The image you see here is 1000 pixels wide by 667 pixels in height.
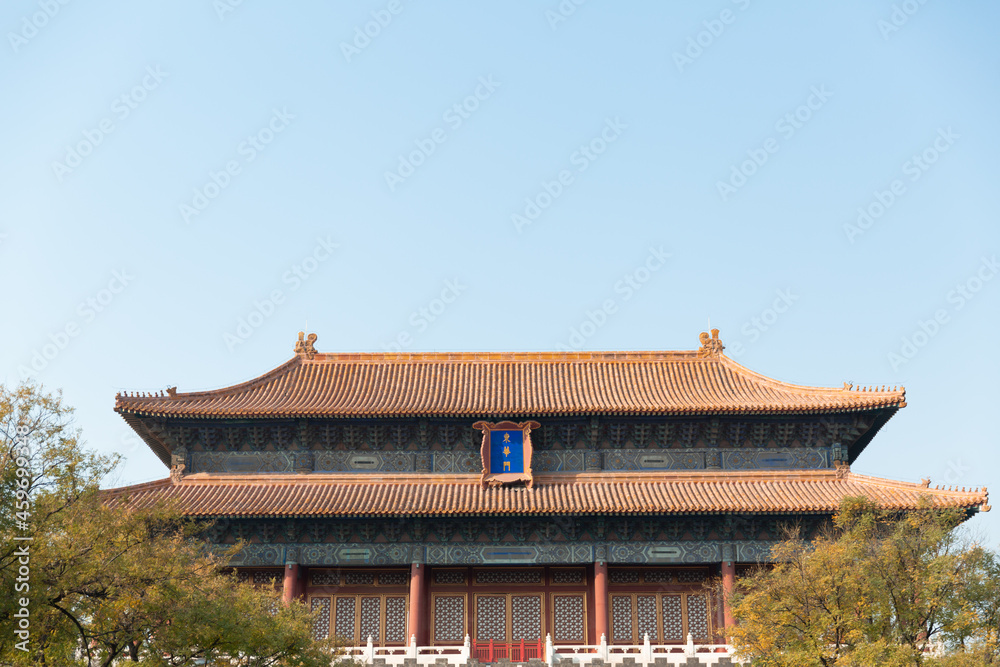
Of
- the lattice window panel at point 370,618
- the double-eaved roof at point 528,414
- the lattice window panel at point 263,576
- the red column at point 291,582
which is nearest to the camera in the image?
the red column at point 291,582

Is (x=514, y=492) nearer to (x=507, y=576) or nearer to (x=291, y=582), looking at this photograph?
(x=507, y=576)

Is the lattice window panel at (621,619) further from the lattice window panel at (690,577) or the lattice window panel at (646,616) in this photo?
the lattice window panel at (690,577)

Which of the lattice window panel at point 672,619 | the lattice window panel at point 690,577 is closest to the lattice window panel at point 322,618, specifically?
the lattice window panel at point 672,619

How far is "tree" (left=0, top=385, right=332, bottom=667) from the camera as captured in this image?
14.6m

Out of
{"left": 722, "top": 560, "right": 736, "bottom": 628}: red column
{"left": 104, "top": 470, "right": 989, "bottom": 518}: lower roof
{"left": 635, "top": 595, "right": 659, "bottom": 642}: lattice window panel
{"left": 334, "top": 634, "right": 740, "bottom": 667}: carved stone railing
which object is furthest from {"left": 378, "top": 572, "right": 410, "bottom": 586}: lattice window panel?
{"left": 722, "top": 560, "right": 736, "bottom": 628}: red column

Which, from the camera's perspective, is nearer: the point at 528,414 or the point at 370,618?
the point at 370,618

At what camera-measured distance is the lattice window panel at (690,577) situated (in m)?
29.2

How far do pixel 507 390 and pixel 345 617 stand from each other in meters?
8.58

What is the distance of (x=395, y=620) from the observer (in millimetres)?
28781

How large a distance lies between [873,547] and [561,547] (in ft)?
32.4

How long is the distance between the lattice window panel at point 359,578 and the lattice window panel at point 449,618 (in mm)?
1967

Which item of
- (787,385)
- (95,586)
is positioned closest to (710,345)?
(787,385)

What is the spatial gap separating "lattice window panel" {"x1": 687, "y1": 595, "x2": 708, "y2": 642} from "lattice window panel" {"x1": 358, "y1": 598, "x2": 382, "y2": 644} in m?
8.86

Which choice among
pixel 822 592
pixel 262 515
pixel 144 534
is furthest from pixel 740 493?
pixel 144 534
